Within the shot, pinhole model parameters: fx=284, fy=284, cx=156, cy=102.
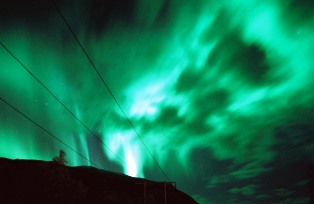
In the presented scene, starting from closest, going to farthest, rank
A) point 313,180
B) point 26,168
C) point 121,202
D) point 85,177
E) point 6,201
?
Result: point 6,201, point 26,168, point 313,180, point 121,202, point 85,177

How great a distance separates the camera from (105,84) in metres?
16.7

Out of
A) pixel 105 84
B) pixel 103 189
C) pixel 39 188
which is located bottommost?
pixel 39 188

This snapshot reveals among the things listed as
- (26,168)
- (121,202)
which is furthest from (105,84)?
(121,202)

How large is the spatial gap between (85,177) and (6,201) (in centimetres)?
8330

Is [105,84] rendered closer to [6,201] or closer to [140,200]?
[6,201]

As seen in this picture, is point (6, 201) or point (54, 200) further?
point (54, 200)

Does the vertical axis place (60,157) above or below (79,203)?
above

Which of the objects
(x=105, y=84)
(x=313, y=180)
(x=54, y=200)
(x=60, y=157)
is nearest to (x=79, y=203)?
(x=54, y=200)

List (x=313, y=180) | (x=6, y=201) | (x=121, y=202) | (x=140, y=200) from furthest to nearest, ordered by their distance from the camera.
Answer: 1. (x=140, y=200)
2. (x=121, y=202)
3. (x=313, y=180)
4. (x=6, y=201)

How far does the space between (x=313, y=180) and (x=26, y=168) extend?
60.0 m

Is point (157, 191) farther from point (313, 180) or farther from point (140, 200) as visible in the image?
point (313, 180)

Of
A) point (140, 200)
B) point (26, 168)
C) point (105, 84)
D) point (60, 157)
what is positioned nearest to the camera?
point (105, 84)

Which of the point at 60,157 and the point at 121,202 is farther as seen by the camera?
the point at 121,202

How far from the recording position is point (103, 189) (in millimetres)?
101125
